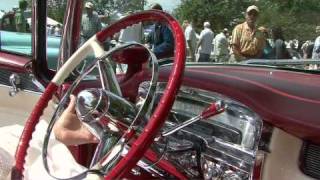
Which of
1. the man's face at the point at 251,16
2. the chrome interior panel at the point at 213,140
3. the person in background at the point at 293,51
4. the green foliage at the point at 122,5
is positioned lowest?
the chrome interior panel at the point at 213,140

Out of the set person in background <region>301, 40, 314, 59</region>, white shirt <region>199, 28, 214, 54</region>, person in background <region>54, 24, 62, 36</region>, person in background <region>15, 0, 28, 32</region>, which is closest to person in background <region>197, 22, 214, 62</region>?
white shirt <region>199, 28, 214, 54</region>

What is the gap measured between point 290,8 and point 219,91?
0.46 meters

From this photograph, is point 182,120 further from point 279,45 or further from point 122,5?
point 122,5

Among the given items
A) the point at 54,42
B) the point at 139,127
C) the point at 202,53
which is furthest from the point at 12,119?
the point at 139,127

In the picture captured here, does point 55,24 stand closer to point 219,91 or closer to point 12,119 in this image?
point 12,119

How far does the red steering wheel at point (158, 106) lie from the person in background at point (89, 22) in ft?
2.01

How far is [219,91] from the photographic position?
1937 mm

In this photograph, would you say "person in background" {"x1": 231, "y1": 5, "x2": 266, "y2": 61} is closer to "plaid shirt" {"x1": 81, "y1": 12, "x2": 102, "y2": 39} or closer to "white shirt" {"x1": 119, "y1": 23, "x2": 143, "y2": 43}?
"white shirt" {"x1": 119, "y1": 23, "x2": 143, "y2": 43}

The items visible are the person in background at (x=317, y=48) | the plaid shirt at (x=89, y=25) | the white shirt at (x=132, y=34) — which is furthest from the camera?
the plaid shirt at (x=89, y=25)

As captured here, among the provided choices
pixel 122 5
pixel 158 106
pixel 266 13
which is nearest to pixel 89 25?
pixel 122 5

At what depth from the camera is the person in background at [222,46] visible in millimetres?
2368

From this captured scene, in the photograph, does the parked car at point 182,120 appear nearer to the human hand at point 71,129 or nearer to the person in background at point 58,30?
the human hand at point 71,129

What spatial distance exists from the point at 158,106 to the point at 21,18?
1.80 meters

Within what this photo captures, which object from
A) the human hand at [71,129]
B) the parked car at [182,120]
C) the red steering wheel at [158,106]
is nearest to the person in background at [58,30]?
the parked car at [182,120]
